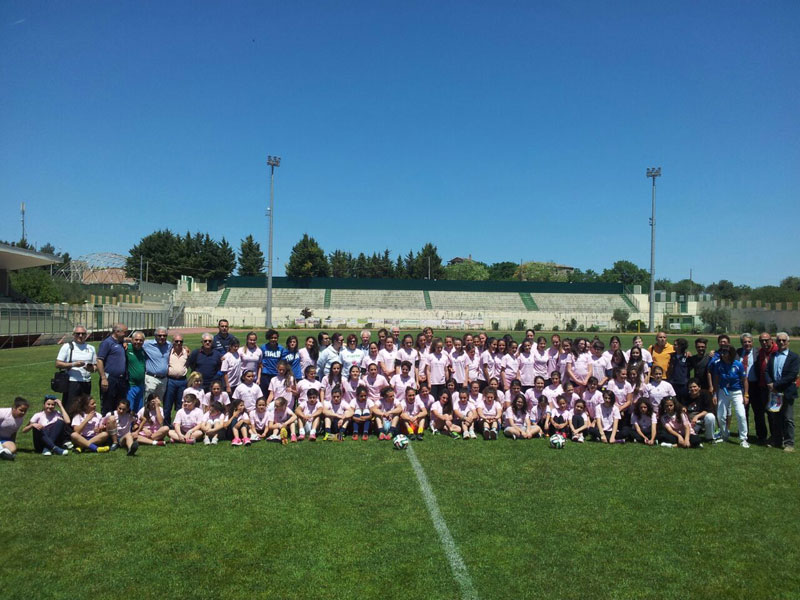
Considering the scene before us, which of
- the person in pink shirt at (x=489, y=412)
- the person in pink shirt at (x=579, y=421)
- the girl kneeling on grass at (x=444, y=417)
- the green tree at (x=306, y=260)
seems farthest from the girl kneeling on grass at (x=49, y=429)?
the green tree at (x=306, y=260)

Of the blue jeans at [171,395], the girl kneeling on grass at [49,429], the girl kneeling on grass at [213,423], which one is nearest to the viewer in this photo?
the girl kneeling on grass at [49,429]

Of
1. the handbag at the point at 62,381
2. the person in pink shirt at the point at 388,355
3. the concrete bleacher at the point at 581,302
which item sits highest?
the concrete bleacher at the point at 581,302

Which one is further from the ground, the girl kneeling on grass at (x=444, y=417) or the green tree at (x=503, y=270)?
the green tree at (x=503, y=270)

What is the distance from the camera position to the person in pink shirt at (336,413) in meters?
9.91

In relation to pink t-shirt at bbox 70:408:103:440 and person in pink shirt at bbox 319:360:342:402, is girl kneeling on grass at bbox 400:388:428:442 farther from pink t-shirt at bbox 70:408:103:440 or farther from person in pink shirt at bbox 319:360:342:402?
pink t-shirt at bbox 70:408:103:440

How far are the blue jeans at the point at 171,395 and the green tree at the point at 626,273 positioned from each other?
126562 millimetres

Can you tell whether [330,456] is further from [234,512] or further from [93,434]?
[93,434]

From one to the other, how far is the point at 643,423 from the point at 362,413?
4.76m

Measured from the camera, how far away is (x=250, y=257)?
82.8 metres

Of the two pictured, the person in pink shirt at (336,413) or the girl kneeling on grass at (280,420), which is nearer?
the girl kneeling on grass at (280,420)

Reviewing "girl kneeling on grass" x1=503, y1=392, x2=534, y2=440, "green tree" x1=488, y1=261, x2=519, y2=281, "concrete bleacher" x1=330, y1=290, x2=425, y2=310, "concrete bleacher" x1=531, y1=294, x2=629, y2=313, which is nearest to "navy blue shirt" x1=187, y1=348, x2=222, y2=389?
"girl kneeling on grass" x1=503, y1=392, x2=534, y2=440

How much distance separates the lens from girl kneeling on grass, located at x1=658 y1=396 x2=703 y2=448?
9375mm

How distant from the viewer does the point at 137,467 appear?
7.75m

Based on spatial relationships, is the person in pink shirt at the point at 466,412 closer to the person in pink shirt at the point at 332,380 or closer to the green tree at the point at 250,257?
the person in pink shirt at the point at 332,380
